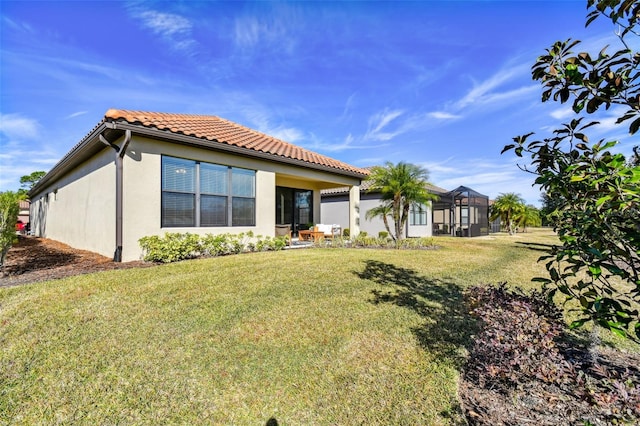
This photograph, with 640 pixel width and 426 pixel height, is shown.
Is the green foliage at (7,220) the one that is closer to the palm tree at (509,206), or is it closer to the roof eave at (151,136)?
the roof eave at (151,136)

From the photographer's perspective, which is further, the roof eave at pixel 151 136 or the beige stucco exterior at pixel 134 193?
the beige stucco exterior at pixel 134 193

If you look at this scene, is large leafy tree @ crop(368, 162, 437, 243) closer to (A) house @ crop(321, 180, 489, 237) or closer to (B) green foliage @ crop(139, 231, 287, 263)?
(A) house @ crop(321, 180, 489, 237)

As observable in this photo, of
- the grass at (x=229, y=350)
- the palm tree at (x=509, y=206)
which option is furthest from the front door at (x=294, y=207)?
the palm tree at (x=509, y=206)

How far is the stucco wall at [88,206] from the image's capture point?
29.0ft

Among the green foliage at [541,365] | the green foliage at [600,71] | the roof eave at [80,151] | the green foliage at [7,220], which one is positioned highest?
the roof eave at [80,151]

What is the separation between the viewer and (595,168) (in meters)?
2.10

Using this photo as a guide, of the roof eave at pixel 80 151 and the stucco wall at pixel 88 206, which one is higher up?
the roof eave at pixel 80 151

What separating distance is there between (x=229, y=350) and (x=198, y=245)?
19.3ft

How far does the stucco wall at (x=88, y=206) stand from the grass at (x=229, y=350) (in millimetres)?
3529

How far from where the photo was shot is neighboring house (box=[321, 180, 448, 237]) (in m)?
20.8

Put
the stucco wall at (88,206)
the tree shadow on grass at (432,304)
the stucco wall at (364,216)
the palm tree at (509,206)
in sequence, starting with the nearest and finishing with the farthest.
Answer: the tree shadow on grass at (432,304) → the stucco wall at (88,206) → the stucco wall at (364,216) → the palm tree at (509,206)

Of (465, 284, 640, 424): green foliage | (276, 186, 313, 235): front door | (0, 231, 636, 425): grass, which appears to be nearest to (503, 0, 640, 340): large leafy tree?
(465, 284, 640, 424): green foliage

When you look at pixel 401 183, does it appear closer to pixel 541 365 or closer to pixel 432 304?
pixel 432 304

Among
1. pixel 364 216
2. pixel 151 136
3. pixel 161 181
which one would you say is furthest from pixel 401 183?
pixel 151 136
